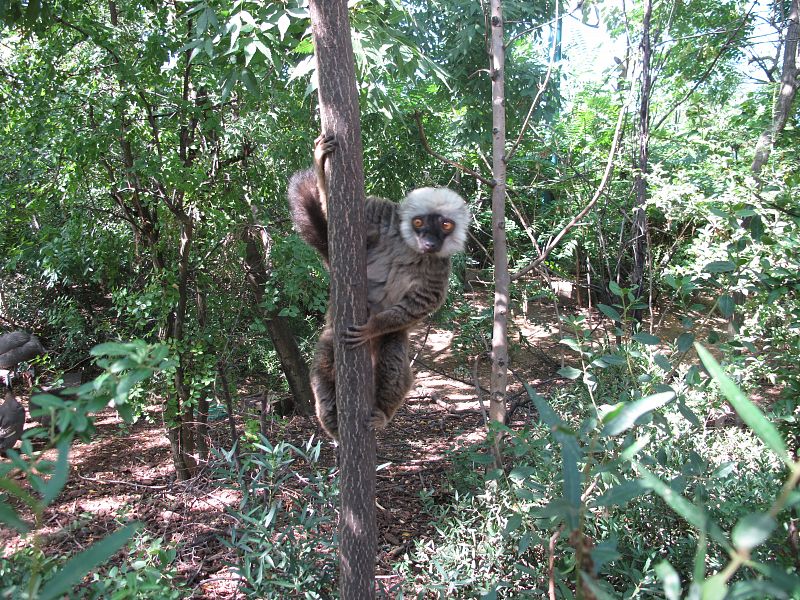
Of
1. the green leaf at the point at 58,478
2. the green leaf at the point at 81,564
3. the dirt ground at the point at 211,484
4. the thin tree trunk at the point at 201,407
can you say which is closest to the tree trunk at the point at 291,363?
the dirt ground at the point at 211,484

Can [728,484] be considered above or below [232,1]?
below

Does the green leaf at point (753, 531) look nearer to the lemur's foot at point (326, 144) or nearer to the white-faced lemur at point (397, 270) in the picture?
the lemur's foot at point (326, 144)

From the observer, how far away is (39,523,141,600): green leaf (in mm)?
955

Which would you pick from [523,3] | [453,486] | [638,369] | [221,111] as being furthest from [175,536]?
[523,3]

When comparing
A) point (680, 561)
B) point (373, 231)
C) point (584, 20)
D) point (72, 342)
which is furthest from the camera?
point (72, 342)

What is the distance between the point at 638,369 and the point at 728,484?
1900 millimetres

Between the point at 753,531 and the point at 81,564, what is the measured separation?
112 cm

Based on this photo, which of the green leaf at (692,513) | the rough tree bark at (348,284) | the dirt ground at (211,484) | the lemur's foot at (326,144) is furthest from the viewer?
the dirt ground at (211,484)

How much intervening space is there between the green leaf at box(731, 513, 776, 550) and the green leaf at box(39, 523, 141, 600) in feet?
3.30

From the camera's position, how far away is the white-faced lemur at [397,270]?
12.4ft

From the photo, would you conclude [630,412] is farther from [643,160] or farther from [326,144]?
[643,160]

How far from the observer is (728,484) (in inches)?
125

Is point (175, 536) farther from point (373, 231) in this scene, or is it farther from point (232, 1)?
point (232, 1)

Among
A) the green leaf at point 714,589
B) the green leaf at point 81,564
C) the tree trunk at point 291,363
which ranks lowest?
the tree trunk at point 291,363
